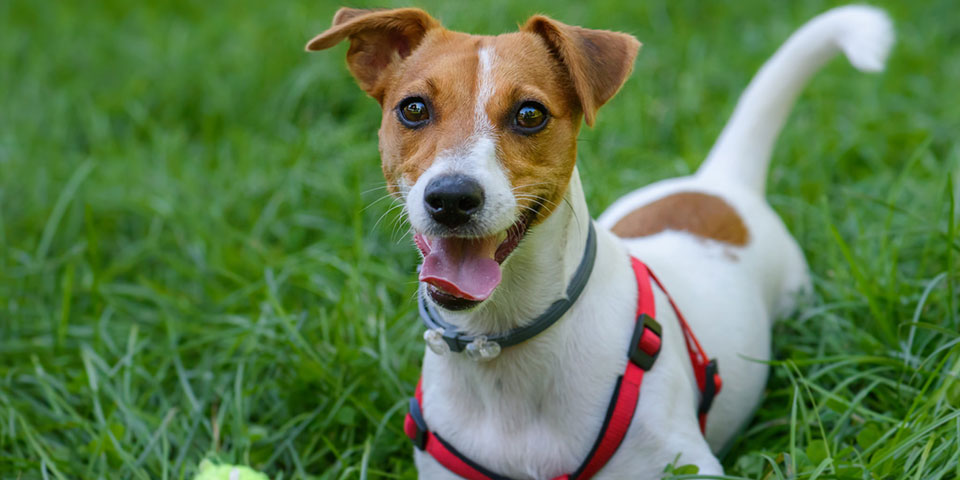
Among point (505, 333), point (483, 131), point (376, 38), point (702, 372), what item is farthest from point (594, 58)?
point (702, 372)

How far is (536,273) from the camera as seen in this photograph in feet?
9.02

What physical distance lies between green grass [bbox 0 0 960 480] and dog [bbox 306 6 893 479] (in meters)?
0.39

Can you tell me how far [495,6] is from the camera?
653 cm

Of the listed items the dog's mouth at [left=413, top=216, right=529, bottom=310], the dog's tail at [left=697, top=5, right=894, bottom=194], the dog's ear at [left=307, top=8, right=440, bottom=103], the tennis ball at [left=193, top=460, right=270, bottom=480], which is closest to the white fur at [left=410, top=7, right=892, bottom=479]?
the dog's mouth at [left=413, top=216, right=529, bottom=310]

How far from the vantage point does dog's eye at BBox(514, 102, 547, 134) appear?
2.66 metres

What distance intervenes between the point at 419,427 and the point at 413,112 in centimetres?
100

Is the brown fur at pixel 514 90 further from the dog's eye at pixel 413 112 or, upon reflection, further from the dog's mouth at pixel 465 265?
the dog's mouth at pixel 465 265

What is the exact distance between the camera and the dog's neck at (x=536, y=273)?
274cm

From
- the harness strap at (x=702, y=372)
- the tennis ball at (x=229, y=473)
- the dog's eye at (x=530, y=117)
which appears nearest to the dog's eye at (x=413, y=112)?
the dog's eye at (x=530, y=117)

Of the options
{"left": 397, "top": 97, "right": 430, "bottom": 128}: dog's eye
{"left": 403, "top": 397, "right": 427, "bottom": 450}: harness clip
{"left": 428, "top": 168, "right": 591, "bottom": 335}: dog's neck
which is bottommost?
{"left": 403, "top": 397, "right": 427, "bottom": 450}: harness clip

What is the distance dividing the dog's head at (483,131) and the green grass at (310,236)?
0.41 meters

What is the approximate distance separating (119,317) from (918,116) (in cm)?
470

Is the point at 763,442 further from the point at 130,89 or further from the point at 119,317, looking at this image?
the point at 130,89

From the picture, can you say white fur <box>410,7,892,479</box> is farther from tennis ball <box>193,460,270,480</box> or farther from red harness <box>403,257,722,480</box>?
tennis ball <box>193,460,270,480</box>
